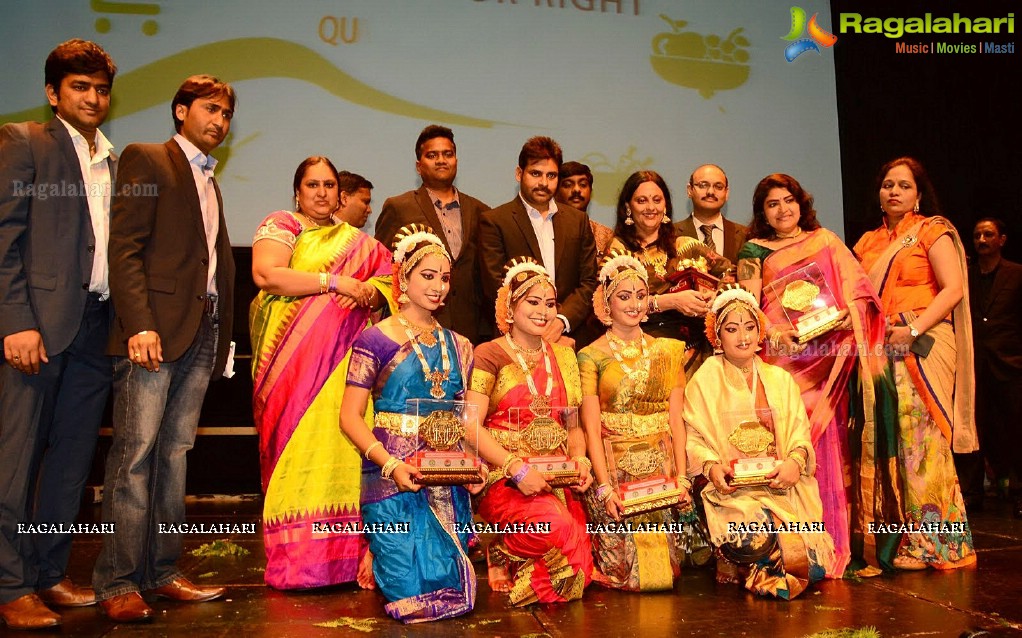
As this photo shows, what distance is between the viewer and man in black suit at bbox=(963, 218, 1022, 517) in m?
6.16

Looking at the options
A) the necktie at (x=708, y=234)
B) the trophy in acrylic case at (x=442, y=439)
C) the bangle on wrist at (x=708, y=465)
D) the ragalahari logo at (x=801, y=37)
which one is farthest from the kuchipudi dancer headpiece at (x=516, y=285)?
the ragalahari logo at (x=801, y=37)

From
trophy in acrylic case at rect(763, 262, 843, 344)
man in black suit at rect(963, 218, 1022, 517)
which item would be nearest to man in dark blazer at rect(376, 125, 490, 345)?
trophy in acrylic case at rect(763, 262, 843, 344)

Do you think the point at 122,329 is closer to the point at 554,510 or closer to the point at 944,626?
the point at 554,510

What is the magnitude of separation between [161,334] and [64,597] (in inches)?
41.5

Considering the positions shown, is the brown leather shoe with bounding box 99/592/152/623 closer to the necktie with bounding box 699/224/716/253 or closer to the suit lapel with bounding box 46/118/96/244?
the suit lapel with bounding box 46/118/96/244

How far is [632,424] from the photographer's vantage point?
3.81 m

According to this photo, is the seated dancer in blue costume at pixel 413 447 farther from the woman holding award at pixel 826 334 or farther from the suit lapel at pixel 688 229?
the suit lapel at pixel 688 229

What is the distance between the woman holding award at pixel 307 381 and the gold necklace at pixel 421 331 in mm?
413

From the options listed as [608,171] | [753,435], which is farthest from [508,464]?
[608,171]

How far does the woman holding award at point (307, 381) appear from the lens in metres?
3.58

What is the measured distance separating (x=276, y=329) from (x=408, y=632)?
1.47 m

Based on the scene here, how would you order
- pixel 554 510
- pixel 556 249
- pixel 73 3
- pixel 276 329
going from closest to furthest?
pixel 554 510 → pixel 276 329 → pixel 556 249 → pixel 73 3

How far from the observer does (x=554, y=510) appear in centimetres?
342

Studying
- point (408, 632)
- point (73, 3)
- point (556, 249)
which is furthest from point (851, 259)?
point (73, 3)
